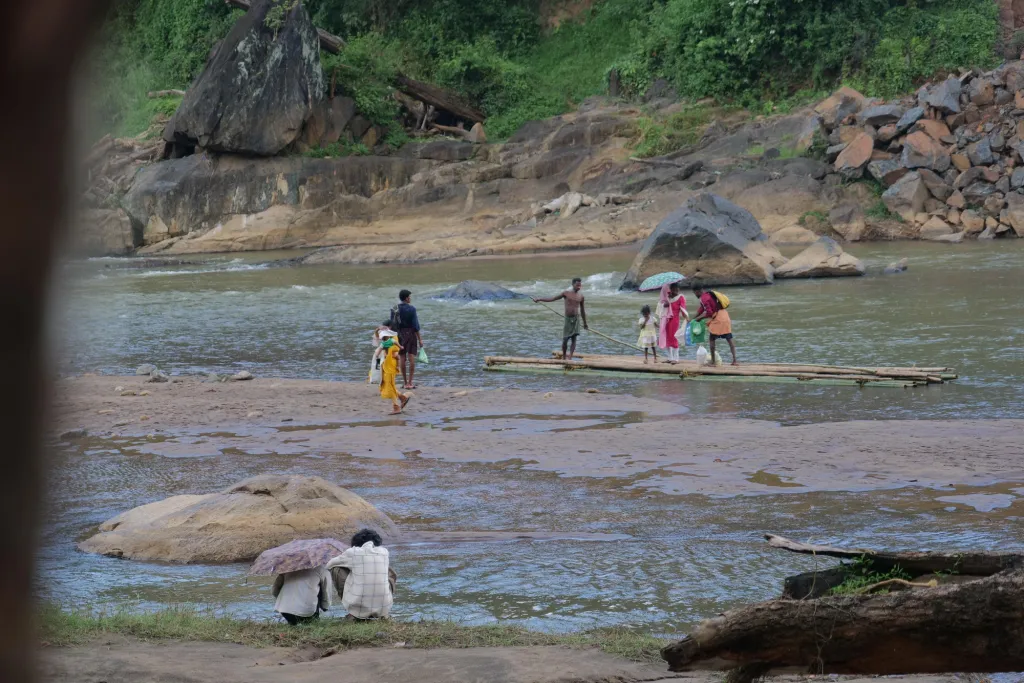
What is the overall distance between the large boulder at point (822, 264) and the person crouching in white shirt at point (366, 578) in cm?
2192

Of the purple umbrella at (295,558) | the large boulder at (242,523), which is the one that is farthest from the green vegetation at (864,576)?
the large boulder at (242,523)

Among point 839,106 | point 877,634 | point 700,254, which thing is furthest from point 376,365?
point 839,106

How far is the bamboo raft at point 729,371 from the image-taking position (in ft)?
51.8

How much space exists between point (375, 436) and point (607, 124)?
29307 millimetres

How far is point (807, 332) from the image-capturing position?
20656 mm

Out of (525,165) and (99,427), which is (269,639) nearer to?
(99,427)

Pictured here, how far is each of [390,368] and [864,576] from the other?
1008 cm

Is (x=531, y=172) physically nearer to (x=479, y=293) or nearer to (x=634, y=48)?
(x=634, y=48)

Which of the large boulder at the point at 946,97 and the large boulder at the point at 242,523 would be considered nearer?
the large boulder at the point at 242,523

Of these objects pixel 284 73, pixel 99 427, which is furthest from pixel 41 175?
pixel 284 73

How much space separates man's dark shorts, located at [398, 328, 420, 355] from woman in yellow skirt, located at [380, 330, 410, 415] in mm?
1166

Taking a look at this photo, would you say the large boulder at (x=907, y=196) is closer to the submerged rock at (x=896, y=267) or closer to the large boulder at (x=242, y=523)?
the submerged rock at (x=896, y=267)

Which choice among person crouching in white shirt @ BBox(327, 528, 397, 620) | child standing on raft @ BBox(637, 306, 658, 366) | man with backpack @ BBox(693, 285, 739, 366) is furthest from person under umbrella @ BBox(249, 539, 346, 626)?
child standing on raft @ BBox(637, 306, 658, 366)

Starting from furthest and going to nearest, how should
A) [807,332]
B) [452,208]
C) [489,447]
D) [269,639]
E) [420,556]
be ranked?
[452,208]
[807,332]
[489,447]
[420,556]
[269,639]
